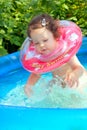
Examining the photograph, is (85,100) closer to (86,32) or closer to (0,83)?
(0,83)

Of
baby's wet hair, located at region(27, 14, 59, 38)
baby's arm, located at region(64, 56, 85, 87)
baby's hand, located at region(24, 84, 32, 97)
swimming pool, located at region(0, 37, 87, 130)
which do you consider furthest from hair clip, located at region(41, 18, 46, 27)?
swimming pool, located at region(0, 37, 87, 130)

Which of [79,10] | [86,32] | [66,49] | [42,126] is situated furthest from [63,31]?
[79,10]

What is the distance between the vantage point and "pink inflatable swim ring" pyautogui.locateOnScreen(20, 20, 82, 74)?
2361mm

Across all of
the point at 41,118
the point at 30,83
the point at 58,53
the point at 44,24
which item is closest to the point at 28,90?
the point at 30,83

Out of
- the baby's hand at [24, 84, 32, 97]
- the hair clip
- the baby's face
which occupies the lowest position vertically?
the baby's hand at [24, 84, 32, 97]

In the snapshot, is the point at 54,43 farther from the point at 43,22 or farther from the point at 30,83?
the point at 30,83

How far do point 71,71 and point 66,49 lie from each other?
14 cm

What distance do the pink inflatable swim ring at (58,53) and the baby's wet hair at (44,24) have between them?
75mm

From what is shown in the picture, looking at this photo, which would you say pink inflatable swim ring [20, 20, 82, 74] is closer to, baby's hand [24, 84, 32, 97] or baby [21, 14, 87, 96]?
baby [21, 14, 87, 96]

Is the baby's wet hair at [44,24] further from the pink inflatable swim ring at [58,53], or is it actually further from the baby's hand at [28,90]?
A: the baby's hand at [28,90]

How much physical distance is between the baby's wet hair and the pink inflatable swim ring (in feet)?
0.25

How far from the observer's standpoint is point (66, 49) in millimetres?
2418

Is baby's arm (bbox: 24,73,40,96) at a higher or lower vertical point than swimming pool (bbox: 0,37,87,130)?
lower

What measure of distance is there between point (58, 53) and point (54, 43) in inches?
2.6
